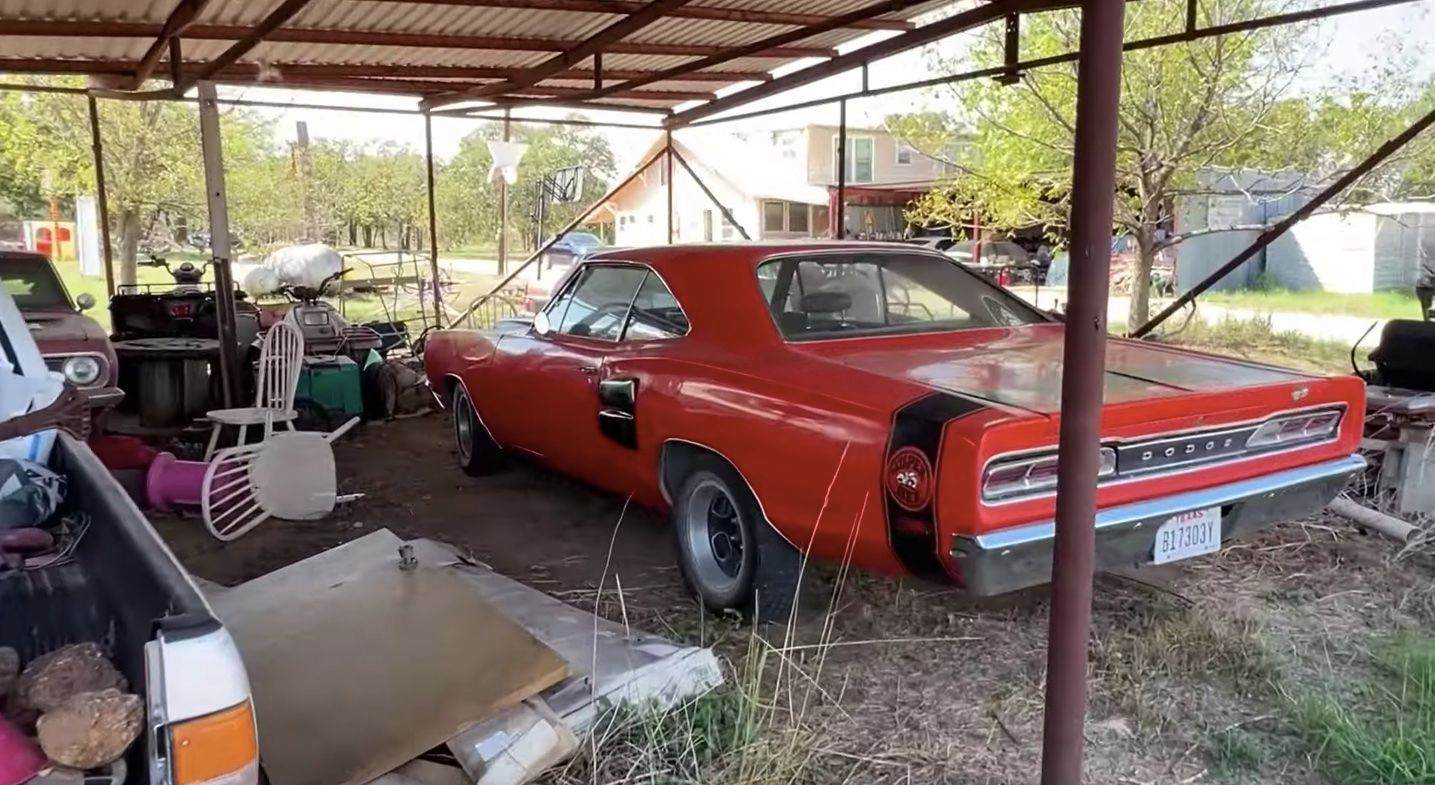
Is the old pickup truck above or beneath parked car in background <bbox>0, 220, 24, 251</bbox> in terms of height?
beneath

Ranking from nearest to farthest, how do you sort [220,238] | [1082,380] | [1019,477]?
[1082,380], [1019,477], [220,238]

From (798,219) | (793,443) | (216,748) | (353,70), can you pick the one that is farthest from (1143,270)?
(798,219)

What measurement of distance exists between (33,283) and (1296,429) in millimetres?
8097

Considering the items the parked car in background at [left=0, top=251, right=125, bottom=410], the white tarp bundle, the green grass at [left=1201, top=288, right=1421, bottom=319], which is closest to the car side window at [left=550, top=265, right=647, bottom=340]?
the parked car in background at [left=0, top=251, right=125, bottom=410]

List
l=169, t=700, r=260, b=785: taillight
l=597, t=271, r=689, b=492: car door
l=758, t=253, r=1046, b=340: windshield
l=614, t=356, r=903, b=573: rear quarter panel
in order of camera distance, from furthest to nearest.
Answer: l=597, t=271, r=689, b=492: car door < l=758, t=253, r=1046, b=340: windshield < l=614, t=356, r=903, b=573: rear quarter panel < l=169, t=700, r=260, b=785: taillight

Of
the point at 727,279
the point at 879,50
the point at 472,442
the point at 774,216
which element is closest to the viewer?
the point at 727,279

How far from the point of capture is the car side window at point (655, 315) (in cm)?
479

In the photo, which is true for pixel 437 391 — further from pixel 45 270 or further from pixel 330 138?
pixel 330 138

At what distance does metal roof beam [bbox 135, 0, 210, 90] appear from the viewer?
20.9 ft

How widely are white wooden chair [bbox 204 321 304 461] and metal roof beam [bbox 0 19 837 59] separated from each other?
2365mm

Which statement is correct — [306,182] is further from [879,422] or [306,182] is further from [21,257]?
[879,422]

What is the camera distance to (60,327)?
6.92m

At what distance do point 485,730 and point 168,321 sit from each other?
803cm

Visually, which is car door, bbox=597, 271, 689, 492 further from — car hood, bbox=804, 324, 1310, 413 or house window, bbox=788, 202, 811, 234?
house window, bbox=788, 202, 811, 234
